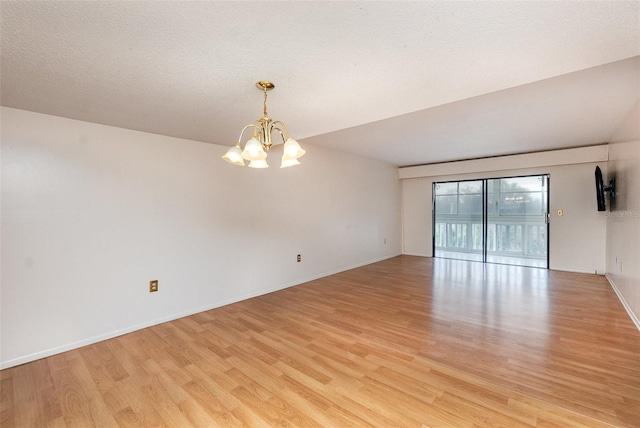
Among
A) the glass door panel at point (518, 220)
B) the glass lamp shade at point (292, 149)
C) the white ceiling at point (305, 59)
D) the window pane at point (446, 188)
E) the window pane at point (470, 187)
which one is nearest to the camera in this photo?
the white ceiling at point (305, 59)

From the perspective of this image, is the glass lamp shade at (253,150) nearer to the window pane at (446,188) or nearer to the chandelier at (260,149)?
the chandelier at (260,149)

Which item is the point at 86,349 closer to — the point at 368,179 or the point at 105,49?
the point at 105,49

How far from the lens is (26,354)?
2.26m

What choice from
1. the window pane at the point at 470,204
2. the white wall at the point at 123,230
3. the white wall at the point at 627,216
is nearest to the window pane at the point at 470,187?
the window pane at the point at 470,204

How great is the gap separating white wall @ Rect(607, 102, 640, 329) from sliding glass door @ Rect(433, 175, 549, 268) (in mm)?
1246

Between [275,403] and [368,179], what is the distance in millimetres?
4845

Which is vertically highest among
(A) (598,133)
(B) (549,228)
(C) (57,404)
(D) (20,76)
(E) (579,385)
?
(A) (598,133)

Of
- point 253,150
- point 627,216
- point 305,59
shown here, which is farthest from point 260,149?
point 627,216

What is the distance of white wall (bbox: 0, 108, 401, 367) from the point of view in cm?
226

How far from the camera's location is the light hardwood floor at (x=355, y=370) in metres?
1.61

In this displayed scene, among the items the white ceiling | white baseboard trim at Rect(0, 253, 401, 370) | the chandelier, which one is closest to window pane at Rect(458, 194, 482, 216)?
the white ceiling

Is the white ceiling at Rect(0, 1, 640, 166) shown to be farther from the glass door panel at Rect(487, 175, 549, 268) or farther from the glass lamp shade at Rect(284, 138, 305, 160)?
the glass door panel at Rect(487, 175, 549, 268)

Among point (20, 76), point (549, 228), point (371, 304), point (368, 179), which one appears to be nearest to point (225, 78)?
point (20, 76)

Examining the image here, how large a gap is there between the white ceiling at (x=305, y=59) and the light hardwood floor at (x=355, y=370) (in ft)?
6.84
